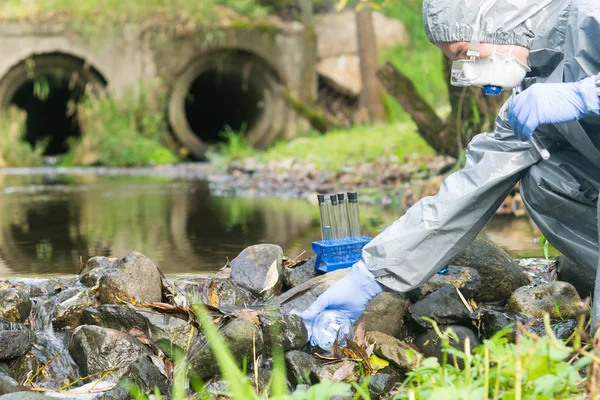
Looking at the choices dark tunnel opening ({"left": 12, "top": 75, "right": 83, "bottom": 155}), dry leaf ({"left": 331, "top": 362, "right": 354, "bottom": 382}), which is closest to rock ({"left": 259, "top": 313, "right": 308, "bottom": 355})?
dry leaf ({"left": 331, "top": 362, "right": 354, "bottom": 382})

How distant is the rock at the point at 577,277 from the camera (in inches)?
132

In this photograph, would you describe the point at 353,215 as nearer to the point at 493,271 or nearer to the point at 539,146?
the point at 493,271

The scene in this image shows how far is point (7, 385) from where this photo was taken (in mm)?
2531

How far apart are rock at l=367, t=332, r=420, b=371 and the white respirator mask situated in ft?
3.23

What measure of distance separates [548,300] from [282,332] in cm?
111

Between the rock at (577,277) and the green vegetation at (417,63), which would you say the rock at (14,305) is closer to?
the rock at (577,277)

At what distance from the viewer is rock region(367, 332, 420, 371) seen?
9.22ft

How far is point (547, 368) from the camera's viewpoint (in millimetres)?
1819

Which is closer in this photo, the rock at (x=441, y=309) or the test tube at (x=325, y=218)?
the rock at (x=441, y=309)

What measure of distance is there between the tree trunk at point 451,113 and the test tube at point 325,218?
3259 mm

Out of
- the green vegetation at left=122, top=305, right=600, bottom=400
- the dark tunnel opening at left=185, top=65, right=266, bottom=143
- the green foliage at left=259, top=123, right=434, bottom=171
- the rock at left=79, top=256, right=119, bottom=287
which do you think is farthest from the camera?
the dark tunnel opening at left=185, top=65, right=266, bottom=143

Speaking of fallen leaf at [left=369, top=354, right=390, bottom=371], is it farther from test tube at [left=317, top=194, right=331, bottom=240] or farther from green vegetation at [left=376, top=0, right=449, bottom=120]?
green vegetation at [left=376, top=0, right=449, bottom=120]

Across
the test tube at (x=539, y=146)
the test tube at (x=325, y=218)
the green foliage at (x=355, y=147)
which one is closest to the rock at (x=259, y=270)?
the test tube at (x=325, y=218)

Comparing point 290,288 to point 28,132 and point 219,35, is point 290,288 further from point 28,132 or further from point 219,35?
point 28,132
